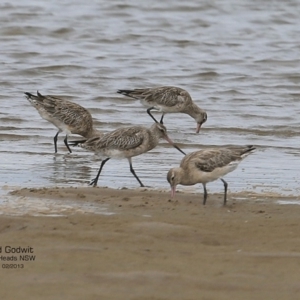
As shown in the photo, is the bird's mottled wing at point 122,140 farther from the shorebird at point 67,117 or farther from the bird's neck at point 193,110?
the bird's neck at point 193,110

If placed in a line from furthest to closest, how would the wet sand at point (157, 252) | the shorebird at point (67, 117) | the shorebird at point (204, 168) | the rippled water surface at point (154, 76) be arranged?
the shorebird at point (67, 117), the rippled water surface at point (154, 76), the shorebird at point (204, 168), the wet sand at point (157, 252)

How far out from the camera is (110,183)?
9.28 metres

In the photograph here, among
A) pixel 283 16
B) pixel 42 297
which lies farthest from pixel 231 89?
pixel 42 297

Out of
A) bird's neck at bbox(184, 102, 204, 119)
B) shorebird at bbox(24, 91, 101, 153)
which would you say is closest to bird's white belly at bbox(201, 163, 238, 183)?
shorebird at bbox(24, 91, 101, 153)

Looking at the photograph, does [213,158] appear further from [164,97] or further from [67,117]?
[164,97]

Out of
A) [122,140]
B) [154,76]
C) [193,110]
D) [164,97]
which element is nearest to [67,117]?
[164,97]

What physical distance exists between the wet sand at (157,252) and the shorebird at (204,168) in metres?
0.39

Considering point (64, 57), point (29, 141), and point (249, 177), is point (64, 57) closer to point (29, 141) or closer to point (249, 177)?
point (29, 141)

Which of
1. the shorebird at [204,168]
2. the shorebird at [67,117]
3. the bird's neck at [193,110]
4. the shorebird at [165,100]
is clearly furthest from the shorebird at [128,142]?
the shorebird at [165,100]

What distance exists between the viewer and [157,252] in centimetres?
596

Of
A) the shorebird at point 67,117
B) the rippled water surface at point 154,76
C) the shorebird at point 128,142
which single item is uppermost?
the shorebird at point 128,142

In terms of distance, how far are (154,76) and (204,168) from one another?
9752 millimetres

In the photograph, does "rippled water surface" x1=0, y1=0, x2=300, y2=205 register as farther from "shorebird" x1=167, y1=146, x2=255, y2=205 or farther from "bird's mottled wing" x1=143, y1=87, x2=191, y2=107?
"shorebird" x1=167, y1=146, x2=255, y2=205

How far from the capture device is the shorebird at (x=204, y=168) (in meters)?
8.06
